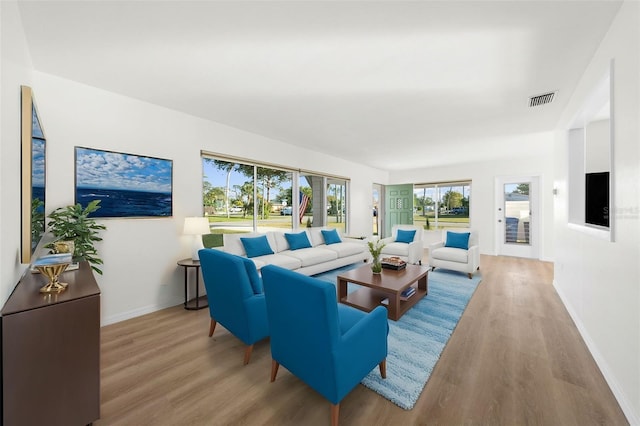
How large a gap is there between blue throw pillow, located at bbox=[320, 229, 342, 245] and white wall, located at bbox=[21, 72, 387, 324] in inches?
94.3

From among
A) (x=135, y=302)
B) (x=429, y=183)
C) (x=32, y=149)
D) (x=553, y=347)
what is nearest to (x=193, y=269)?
(x=135, y=302)

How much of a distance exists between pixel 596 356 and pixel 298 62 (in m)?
3.49

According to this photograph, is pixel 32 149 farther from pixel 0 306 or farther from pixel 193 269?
pixel 193 269

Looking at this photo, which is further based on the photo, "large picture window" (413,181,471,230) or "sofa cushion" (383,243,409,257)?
"large picture window" (413,181,471,230)

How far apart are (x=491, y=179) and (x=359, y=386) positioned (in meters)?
6.60

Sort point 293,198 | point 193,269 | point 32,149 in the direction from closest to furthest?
point 32,149 < point 193,269 < point 293,198

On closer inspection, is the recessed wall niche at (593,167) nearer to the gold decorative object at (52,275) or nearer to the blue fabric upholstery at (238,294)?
the blue fabric upholstery at (238,294)

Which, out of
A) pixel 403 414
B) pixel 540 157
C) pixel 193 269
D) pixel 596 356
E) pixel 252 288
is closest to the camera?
pixel 403 414

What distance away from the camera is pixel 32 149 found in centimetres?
166

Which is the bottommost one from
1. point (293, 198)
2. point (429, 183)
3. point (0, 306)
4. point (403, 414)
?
point (403, 414)

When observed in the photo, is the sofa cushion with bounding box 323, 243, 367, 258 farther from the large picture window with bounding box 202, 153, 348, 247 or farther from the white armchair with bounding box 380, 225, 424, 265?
the large picture window with bounding box 202, 153, 348, 247

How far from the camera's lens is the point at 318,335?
139cm

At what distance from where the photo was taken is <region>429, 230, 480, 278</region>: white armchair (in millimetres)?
4297

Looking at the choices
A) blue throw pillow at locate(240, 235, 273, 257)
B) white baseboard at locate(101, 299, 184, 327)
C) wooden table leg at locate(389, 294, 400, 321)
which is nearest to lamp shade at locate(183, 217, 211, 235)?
blue throw pillow at locate(240, 235, 273, 257)
